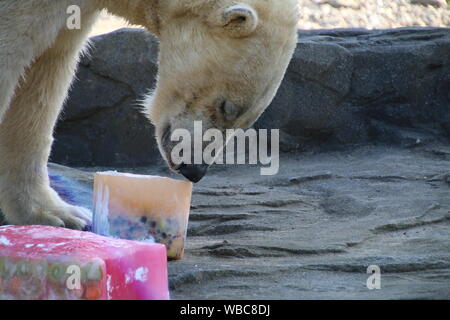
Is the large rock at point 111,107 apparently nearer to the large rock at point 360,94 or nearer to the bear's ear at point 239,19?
the large rock at point 360,94

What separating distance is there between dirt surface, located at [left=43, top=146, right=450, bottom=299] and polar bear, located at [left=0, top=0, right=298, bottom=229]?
16.7 inches

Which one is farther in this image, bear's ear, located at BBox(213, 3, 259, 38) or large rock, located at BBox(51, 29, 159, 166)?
large rock, located at BBox(51, 29, 159, 166)

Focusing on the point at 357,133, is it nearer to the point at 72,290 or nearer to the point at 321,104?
the point at 321,104

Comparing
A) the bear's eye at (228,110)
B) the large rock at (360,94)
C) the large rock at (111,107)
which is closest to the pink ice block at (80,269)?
the bear's eye at (228,110)

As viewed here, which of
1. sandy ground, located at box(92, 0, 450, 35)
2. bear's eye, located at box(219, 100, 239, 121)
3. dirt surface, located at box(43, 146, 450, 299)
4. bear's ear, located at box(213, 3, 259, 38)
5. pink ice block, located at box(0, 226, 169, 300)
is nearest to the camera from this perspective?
pink ice block, located at box(0, 226, 169, 300)

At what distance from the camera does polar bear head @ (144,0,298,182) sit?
2.67 meters

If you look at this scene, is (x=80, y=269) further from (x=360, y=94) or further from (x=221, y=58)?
(x=360, y=94)

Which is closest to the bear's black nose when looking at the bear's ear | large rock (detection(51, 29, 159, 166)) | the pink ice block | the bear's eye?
the bear's eye

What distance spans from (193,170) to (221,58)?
0.38 metres

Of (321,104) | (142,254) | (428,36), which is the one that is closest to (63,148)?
(321,104)

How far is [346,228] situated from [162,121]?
3.04 feet

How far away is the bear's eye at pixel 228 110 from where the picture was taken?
275 centimetres

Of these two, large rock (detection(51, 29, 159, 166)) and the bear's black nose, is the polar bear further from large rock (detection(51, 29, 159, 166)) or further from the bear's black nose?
large rock (detection(51, 29, 159, 166))

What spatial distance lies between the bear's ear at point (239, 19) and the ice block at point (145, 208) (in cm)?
52
